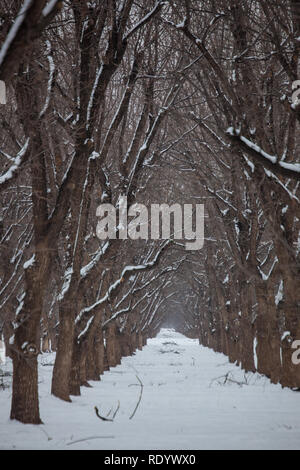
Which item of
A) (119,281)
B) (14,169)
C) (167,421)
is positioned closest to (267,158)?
(14,169)

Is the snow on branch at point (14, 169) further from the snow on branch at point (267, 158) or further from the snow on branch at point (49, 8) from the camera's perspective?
the snow on branch at point (267, 158)

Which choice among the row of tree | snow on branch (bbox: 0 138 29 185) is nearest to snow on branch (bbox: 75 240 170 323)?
the row of tree

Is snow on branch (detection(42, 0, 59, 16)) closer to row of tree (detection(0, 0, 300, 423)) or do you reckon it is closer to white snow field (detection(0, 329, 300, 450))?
row of tree (detection(0, 0, 300, 423))

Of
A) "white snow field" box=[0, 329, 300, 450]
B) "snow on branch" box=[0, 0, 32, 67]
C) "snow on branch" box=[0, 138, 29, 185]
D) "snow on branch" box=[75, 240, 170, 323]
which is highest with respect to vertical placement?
"snow on branch" box=[0, 0, 32, 67]

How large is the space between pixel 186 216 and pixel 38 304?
472 inches

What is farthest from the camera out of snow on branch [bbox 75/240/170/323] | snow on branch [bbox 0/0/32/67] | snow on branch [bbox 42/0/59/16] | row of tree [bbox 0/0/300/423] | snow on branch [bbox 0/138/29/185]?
snow on branch [bbox 75/240/170/323]

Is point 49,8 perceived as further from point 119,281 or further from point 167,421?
point 119,281

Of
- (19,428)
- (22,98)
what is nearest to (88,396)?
(19,428)

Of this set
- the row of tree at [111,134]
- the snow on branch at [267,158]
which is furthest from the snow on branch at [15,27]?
the snow on branch at [267,158]

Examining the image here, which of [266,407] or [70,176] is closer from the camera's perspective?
[70,176]

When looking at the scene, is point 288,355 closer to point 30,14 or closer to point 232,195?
point 232,195

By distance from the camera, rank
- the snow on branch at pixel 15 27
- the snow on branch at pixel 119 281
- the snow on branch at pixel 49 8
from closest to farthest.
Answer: the snow on branch at pixel 15 27, the snow on branch at pixel 49 8, the snow on branch at pixel 119 281

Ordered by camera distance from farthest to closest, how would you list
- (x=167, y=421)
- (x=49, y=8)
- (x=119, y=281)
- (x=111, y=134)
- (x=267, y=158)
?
(x=119, y=281) → (x=111, y=134) → (x=167, y=421) → (x=267, y=158) → (x=49, y=8)

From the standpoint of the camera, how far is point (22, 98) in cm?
600
